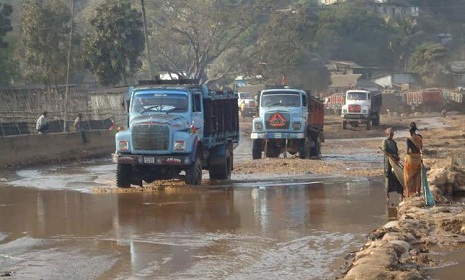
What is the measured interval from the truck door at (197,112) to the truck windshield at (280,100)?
32.1 feet

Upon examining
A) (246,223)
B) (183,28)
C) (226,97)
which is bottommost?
(246,223)

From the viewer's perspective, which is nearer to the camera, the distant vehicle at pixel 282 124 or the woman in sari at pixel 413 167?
the woman in sari at pixel 413 167

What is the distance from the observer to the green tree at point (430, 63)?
99625mm

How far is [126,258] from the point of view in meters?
12.6

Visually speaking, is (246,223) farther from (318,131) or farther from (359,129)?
(359,129)

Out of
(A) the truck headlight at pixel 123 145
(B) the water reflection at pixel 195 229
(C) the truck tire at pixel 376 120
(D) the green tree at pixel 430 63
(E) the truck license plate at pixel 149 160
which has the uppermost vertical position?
(D) the green tree at pixel 430 63

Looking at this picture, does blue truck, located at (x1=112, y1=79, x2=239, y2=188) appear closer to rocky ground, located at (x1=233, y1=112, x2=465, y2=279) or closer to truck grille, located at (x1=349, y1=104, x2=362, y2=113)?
rocky ground, located at (x1=233, y1=112, x2=465, y2=279)

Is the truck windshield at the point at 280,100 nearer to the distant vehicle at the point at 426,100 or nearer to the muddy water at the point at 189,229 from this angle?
the muddy water at the point at 189,229

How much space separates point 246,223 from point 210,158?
9.40 metres

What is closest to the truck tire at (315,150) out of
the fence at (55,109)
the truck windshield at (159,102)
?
the fence at (55,109)

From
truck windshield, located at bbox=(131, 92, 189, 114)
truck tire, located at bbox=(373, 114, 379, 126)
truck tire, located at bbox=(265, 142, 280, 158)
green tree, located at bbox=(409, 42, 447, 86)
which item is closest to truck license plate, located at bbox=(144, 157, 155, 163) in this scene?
truck windshield, located at bbox=(131, 92, 189, 114)

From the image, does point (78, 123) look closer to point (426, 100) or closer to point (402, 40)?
point (426, 100)

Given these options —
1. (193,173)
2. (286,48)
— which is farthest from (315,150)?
(286,48)

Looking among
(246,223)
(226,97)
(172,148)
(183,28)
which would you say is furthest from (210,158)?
(183,28)
